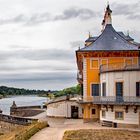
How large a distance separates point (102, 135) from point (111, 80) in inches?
359

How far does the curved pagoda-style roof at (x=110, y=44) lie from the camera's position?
44.2m

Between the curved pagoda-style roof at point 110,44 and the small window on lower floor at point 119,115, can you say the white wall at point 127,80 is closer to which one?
the small window on lower floor at point 119,115

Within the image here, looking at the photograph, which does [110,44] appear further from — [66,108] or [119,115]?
[66,108]

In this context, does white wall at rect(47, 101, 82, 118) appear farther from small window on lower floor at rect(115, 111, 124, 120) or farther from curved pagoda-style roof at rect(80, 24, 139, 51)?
small window on lower floor at rect(115, 111, 124, 120)

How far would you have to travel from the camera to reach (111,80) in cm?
3938

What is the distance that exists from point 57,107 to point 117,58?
12.1 meters

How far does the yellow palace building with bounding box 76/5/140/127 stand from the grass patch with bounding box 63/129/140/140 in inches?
160

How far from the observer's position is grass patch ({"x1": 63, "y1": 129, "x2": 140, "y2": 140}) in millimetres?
30000

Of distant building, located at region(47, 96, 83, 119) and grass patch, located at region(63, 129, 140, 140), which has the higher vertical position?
distant building, located at region(47, 96, 83, 119)

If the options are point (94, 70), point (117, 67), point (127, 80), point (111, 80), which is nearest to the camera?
point (127, 80)

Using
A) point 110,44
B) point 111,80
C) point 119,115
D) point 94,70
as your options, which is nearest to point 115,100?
point 119,115

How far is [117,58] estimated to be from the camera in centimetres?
4438

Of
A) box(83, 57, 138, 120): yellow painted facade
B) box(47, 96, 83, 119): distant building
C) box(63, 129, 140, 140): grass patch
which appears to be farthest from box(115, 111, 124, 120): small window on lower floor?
box(47, 96, 83, 119): distant building

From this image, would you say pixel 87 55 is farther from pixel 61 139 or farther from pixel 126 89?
pixel 61 139
